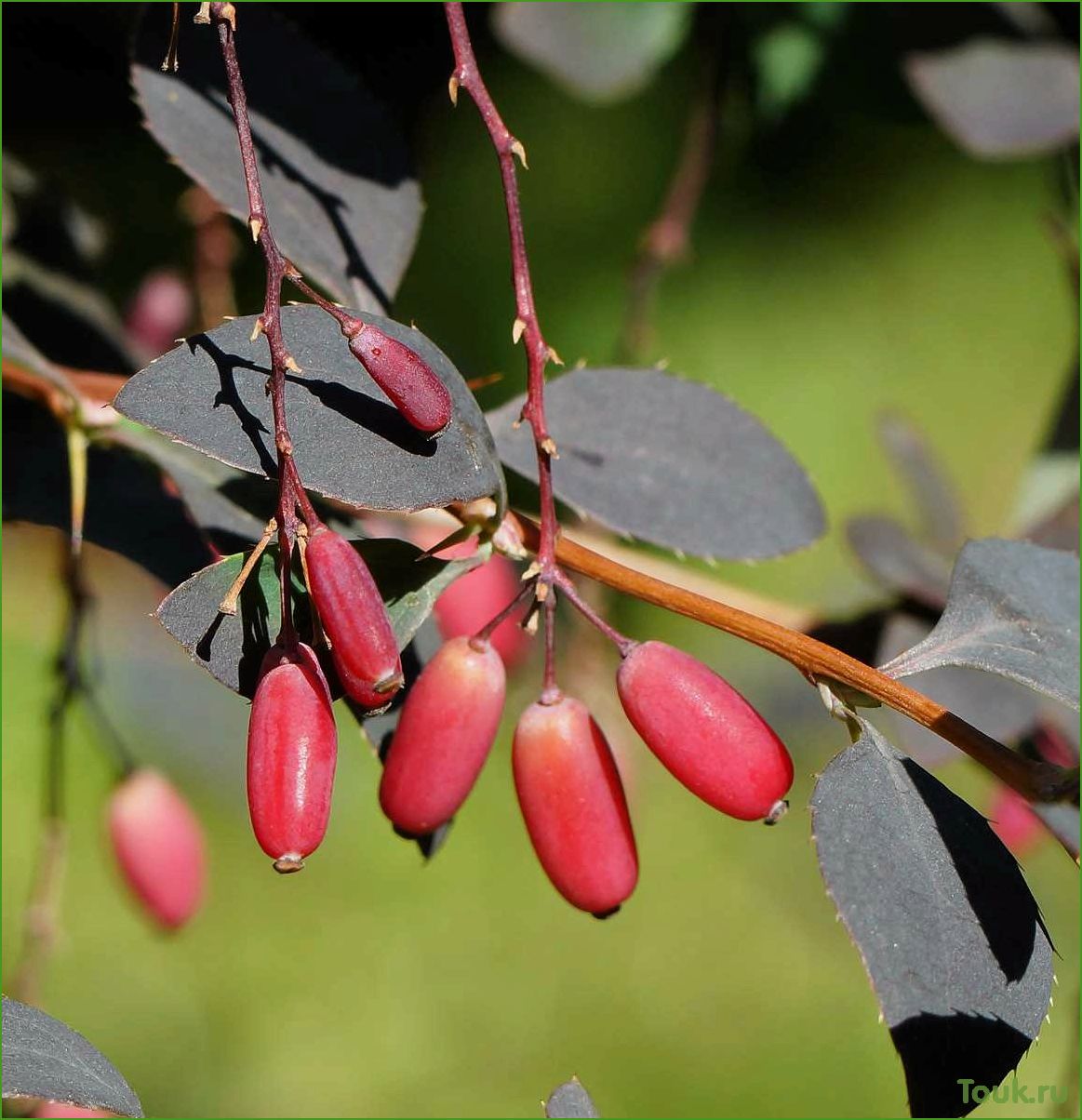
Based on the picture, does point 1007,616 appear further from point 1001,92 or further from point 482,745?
point 1001,92

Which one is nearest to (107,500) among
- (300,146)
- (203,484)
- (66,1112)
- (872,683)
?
(203,484)

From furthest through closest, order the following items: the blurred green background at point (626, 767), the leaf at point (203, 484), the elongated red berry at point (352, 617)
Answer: the blurred green background at point (626, 767) → the leaf at point (203, 484) → the elongated red berry at point (352, 617)

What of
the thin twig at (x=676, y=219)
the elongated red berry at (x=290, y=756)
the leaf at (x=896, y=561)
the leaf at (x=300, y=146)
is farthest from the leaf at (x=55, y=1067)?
the thin twig at (x=676, y=219)

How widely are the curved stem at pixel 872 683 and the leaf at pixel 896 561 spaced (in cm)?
45

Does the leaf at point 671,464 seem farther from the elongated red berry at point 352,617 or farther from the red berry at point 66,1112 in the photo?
the red berry at point 66,1112

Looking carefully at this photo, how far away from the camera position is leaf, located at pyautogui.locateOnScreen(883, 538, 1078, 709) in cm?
53

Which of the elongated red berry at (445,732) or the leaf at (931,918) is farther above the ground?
the elongated red berry at (445,732)

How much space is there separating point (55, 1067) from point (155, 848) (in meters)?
0.51

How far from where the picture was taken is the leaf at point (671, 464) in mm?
641

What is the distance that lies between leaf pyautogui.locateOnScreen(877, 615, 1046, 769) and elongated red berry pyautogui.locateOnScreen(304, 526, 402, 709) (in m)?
0.43

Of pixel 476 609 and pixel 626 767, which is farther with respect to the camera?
pixel 626 767

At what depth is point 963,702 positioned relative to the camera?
83 cm

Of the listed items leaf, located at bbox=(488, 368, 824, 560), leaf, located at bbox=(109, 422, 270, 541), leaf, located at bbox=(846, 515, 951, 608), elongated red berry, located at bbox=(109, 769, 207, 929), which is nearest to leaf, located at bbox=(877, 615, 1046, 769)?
leaf, located at bbox=(846, 515, 951, 608)

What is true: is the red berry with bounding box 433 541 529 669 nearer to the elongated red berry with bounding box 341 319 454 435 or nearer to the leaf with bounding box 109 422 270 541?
the leaf with bounding box 109 422 270 541
